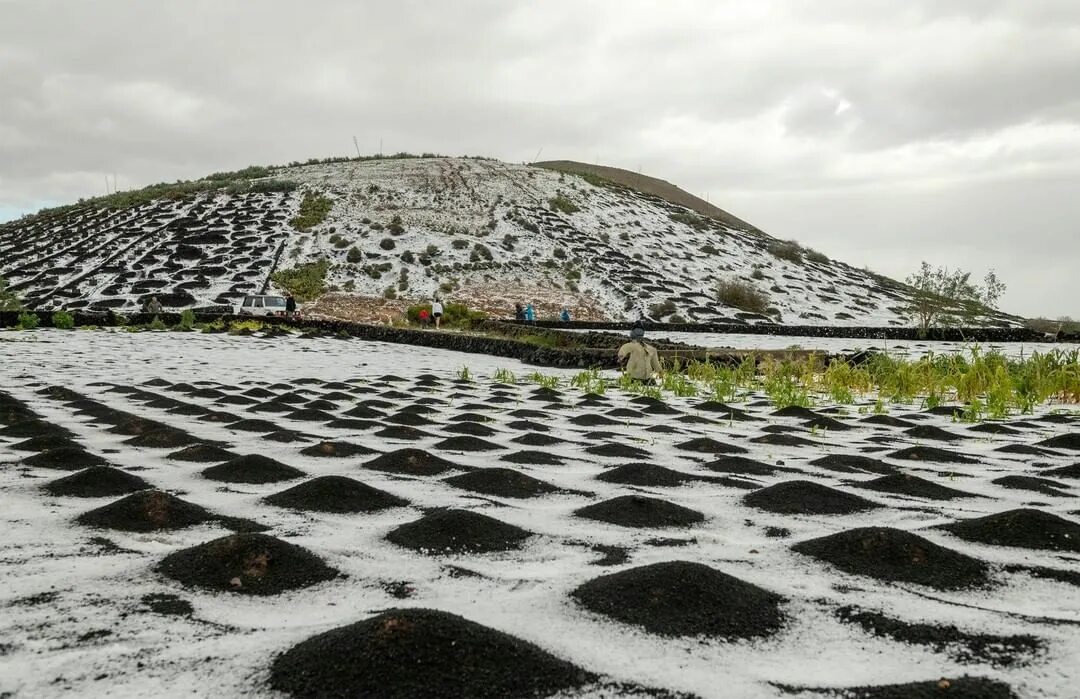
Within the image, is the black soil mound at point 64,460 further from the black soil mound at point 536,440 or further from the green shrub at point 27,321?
the green shrub at point 27,321

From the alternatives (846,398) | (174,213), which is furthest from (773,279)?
(846,398)

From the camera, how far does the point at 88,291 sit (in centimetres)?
3344

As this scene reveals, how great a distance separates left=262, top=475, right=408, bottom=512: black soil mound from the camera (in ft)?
11.9

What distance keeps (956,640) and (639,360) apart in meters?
7.80

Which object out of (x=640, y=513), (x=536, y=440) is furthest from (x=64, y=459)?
(x=640, y=513)

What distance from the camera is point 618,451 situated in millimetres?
5402

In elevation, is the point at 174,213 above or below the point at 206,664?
above

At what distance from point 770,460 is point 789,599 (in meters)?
2.71

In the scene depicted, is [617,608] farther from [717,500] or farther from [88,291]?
[88,291]

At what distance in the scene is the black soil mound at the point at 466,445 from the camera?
17.5 feet

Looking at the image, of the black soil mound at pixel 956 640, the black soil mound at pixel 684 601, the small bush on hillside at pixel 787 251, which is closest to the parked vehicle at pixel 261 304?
the black soil mound at pixel 684 601

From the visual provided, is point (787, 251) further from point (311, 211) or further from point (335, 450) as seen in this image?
point (335, 450)

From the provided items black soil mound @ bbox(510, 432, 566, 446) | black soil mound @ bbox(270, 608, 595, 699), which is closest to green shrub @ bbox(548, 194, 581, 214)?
black soil mound @ bbox(510, 432, 566, 446)

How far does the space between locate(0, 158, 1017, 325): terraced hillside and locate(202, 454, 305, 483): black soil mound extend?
101 feet
